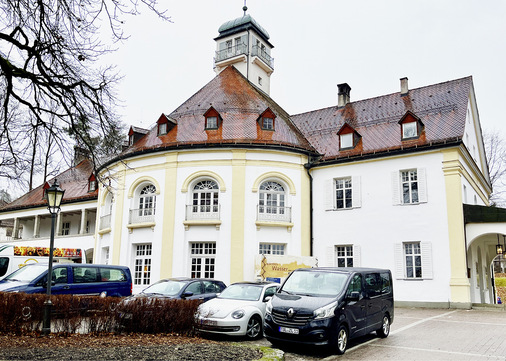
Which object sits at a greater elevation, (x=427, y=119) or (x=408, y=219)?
(x=427, y=119)

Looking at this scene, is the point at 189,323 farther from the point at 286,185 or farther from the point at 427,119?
the point at 427,119

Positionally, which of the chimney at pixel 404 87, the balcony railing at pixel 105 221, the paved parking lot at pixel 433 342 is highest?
the chimney at pixel 404 87

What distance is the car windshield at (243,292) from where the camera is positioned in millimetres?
12250

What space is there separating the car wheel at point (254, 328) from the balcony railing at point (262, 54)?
26757 millimetres

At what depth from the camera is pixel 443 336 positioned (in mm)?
12141

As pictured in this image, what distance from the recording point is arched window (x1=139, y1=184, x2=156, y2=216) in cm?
2498

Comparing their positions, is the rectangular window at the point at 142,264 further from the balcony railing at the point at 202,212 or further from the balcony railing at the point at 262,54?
the balcony railing at the point at 262,54

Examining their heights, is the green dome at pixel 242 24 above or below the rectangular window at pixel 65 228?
above

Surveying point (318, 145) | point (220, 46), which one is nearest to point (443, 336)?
point (318, 145)

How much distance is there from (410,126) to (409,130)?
21cm

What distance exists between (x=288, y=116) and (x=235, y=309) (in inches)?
885

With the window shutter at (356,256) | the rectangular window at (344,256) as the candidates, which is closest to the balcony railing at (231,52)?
the rectangular window at (344,256)

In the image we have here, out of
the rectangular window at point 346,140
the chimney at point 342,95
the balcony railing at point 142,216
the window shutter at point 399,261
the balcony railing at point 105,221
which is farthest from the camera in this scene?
the chimney at point 342,95

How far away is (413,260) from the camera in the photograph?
853 inches
